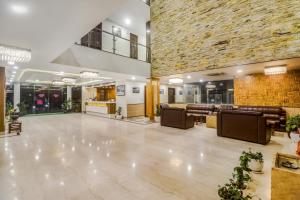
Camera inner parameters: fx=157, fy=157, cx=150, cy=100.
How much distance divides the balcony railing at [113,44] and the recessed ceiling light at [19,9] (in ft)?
13.1

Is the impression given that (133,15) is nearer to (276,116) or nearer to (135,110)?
(135,110)

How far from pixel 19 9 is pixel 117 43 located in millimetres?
6561

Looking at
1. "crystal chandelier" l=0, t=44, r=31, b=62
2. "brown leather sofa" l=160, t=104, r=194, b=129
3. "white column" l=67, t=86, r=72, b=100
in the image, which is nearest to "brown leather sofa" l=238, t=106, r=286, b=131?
"brown leather sofa" l=160, t=104, r=194, b=129

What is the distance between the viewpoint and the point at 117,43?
8602mm

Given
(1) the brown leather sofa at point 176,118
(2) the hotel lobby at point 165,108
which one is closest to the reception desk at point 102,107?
(2) the hotel lobby at point 165,108

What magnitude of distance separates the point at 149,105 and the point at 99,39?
4.39m

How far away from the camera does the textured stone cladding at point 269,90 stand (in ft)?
22.5

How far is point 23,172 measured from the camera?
9.45 feet

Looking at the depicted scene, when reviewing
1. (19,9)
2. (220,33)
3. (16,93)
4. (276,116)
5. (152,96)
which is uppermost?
(220,33)

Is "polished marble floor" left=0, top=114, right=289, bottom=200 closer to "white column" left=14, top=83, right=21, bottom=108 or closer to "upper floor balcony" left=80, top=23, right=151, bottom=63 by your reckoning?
"upper floor balcony" left=80, top=23, right=151, bottom=63

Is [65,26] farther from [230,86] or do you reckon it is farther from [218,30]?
[230,86]

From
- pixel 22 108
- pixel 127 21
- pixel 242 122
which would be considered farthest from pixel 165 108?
pixel 22 108

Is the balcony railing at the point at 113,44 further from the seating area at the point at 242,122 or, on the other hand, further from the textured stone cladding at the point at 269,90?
the textured stone cladding at the point at 269,90

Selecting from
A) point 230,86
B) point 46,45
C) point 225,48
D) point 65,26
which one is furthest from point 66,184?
point 230,86
